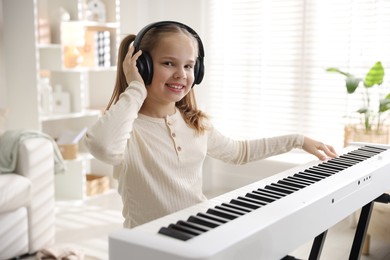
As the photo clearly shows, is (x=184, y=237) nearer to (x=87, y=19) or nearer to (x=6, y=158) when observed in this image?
(x=6, y=158)

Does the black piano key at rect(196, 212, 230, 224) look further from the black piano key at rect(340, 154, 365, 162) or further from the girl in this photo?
the black piano key at rect(340, 154, 365, 162)

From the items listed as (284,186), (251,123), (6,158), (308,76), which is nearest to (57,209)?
(6,158)

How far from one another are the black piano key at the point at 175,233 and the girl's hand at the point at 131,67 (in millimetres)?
576

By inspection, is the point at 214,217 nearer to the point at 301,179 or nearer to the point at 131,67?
the point at 301,179

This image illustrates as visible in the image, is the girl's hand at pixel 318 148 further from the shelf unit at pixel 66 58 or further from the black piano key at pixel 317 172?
the shelf unit at pixel 66 58

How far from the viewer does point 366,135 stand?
3.48m

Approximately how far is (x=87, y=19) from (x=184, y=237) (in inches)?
137

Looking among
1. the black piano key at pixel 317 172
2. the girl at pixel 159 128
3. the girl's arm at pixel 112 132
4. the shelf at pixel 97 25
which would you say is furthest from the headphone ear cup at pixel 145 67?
the shelf at pixel 97 25

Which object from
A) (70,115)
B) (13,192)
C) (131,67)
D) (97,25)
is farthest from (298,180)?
(97,25)

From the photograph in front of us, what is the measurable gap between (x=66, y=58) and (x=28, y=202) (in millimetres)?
1438

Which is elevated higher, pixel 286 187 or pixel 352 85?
pixel 352 85

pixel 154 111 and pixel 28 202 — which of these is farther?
pixel 28 202

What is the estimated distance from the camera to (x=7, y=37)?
12.2 feet

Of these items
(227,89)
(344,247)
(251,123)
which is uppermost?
(227,89)
